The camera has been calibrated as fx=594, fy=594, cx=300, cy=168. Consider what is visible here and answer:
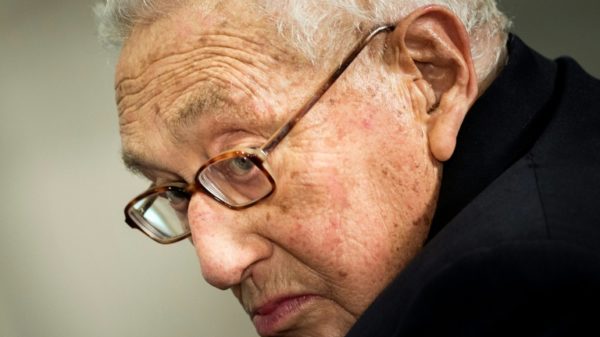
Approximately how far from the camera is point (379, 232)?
36.3 inches

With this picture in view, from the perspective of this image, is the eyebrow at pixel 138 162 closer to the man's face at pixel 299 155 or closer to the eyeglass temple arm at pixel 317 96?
the man's face at pixel 299 155

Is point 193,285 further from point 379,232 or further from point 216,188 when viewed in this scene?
point 379,232

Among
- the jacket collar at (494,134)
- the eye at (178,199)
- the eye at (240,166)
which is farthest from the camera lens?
the eye at (178,199)

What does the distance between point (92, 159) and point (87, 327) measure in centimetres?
56

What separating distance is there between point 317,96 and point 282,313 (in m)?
0.38

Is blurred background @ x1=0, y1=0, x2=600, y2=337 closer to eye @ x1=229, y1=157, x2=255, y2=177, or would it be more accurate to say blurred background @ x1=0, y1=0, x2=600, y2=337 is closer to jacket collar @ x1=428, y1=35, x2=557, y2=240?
eye @ x1=229, y1=157, x2=255, y2=177

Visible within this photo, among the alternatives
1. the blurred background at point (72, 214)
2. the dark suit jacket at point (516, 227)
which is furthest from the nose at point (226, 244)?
the blurred background at point (72, 214)

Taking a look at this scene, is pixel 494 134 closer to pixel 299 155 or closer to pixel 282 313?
pixel 299 155

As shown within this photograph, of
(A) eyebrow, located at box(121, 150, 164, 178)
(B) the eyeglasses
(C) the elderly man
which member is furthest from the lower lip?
(A) eyebrow, located at box(121, 150, 164, 178)

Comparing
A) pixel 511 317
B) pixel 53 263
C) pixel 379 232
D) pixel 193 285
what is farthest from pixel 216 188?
pixel 53 263

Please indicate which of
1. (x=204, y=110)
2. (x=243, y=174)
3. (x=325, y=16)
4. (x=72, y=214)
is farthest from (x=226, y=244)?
(x=72, y=214)

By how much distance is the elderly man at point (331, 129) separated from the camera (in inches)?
35.5

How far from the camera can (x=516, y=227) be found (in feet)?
2.15

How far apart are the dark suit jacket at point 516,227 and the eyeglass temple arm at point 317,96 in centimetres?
20
